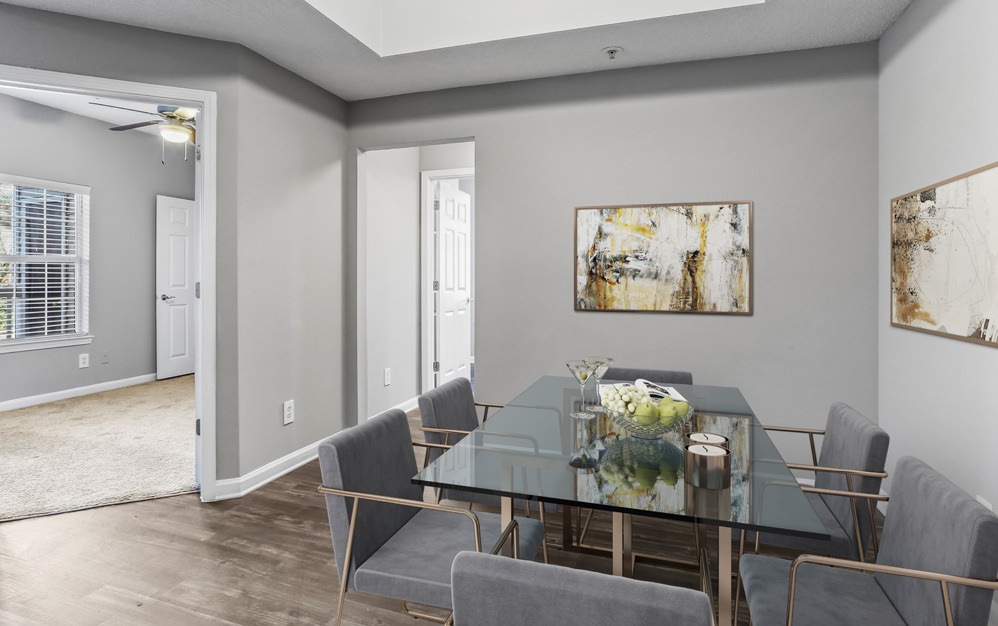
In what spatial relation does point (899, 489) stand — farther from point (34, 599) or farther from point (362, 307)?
point (362, 307)

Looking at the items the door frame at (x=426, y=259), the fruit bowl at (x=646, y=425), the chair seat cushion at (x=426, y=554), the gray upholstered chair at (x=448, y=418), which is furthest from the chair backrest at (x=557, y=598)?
the door frame at (x=426, y=259)

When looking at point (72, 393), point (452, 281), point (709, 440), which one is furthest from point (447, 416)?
point (72, 393)

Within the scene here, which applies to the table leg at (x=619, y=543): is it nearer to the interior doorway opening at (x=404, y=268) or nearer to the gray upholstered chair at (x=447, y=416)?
the gray upholstered chair at (x=447, y=416)

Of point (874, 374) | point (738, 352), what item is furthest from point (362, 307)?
point (874, 374)

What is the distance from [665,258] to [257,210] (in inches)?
98.1

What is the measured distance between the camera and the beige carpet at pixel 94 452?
3.03 m

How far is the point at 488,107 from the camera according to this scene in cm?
369

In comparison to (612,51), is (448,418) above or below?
below

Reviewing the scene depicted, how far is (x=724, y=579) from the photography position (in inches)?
53.2

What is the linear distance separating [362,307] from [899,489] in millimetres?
3465

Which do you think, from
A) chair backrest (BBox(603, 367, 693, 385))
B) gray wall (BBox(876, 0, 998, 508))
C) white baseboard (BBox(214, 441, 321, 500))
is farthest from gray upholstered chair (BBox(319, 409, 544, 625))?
gray wall (BBox(876, 0, 998, 508))

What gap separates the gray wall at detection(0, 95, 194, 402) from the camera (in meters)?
4.97

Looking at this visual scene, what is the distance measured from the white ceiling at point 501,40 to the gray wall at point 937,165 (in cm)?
31

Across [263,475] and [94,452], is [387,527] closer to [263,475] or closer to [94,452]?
[263,475]
